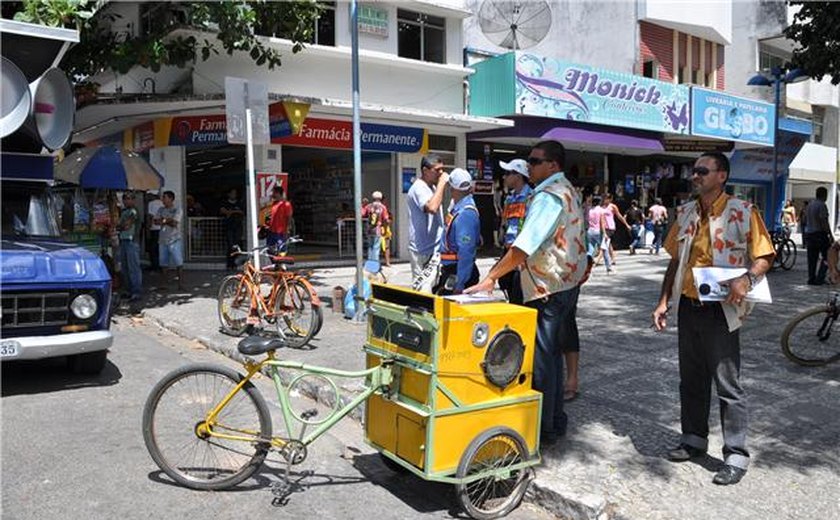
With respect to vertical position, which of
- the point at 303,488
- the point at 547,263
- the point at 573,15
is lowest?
the point at 303,488

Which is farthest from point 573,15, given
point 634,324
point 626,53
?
point 634,324

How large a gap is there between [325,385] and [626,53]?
67.2ft

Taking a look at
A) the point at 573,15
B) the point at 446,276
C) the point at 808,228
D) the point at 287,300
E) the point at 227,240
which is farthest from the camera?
the point at 573,15

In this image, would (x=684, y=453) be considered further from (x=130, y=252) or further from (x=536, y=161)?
(x=130, y=252)

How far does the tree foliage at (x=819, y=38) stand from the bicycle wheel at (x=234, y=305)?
9.35 metres

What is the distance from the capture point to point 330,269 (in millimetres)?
15945

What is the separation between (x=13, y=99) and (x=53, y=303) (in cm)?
197

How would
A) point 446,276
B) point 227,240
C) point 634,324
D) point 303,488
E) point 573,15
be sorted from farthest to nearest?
1. point 573,15
2. point 227,240
3. point 634,324
4. point 446,276
5. point 303,488

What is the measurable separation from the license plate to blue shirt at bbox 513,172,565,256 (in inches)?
161

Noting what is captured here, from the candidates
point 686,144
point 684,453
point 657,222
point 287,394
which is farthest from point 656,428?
point 686,144

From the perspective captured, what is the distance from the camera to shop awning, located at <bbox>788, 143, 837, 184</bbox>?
30.1m

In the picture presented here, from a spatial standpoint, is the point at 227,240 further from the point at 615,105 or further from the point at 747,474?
the point at 747,474

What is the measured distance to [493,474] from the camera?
3732 mm

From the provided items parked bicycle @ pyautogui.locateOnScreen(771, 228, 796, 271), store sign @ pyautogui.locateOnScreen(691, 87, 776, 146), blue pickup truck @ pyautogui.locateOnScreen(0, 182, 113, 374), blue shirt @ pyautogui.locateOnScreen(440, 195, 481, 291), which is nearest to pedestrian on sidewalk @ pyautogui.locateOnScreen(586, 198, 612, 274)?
parked bicycle @ pyautogui.locateOnScreen(771, 228, 796, 271)
